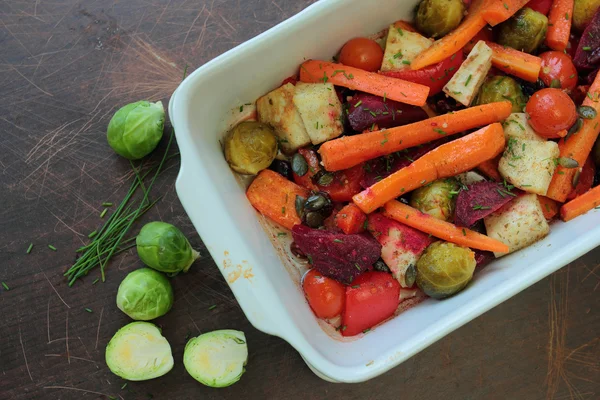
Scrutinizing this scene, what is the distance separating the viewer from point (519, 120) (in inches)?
Result: 102

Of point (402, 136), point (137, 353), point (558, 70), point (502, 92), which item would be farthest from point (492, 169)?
point (137, 353)

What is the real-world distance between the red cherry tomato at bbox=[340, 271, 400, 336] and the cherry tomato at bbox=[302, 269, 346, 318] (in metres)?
0.04

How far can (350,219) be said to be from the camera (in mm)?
2457

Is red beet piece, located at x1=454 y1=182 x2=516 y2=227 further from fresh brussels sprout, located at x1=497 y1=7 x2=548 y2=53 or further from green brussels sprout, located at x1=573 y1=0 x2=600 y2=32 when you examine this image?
green brussels sprout, located at x1=573 y1=0 x2=600 y2=32

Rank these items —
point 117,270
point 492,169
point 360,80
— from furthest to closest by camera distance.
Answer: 1. point 117,270
2. point 492,169
3. point 360,80

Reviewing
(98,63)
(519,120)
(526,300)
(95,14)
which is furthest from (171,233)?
(526,300)

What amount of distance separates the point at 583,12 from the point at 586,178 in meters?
0.87

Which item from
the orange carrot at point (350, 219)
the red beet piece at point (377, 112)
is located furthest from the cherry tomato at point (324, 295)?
the red beet piece at point (377, 112)

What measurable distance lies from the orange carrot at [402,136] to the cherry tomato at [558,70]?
0.36 meters

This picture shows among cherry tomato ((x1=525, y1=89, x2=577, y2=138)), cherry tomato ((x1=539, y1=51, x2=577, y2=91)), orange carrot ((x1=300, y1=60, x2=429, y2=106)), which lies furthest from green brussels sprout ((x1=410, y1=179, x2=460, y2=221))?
cherry tomato ((x1=539, y1=51, x2=577, y2=91))

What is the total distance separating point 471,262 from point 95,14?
2440 millimetres

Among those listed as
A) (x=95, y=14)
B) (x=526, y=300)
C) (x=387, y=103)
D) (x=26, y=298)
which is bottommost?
(x=526, y=300)

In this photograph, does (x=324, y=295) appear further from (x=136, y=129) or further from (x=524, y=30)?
(x=524, y=30)

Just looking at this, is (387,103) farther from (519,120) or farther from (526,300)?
Result: (526,300)
